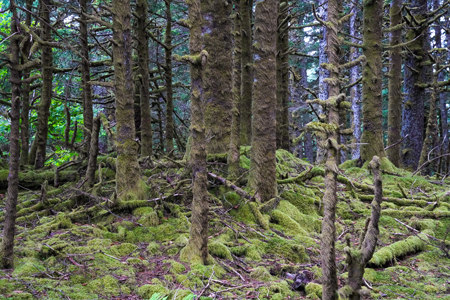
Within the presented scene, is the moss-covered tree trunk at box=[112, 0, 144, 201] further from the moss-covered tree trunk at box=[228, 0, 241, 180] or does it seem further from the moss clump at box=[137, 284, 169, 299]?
the moss clump at box=[137, 284, 169, 299]

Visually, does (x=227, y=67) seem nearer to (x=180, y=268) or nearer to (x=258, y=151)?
(x=258, y=151)

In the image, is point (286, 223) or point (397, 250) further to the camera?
point (286, 223)

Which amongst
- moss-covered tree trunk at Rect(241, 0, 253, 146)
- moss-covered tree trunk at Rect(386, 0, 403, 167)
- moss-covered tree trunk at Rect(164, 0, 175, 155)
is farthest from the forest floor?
moss-covered tree trunk at Rect(386, 0, 403, 167)

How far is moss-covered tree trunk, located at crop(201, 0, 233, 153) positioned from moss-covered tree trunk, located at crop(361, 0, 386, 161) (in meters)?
4.58

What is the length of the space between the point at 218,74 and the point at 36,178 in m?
4.82

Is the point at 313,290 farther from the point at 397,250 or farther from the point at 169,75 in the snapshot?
the point at 169,75

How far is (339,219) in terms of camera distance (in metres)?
7.13

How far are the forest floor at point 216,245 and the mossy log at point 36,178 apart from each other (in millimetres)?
107

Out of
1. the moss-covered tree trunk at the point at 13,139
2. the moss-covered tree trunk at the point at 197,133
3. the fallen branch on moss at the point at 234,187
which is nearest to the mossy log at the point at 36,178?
the fallen branch on moss at the point at 234,187

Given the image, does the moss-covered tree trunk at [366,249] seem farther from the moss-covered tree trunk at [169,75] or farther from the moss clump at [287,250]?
the moss-covered tree trunk at [169,75]

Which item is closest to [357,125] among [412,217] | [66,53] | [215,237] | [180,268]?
[412,217]

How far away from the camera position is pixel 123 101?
5785 millimetres

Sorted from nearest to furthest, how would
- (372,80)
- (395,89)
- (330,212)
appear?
(330,212)
(372,80)
(395,89)

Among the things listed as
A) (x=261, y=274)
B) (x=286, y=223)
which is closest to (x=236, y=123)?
(x=286, y=223)
